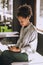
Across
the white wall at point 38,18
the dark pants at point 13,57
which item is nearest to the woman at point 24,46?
the dark pants at point 13,57

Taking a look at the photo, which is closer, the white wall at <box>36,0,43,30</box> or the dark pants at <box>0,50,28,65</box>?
the dark pants at <box>0,50,28,65</box>

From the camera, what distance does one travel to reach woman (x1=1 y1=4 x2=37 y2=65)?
1.57 metres

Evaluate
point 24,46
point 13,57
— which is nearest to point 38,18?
point 24,46

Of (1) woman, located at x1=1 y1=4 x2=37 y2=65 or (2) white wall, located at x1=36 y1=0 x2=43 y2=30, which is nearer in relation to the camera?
(1) woman, located at x1=1 y1=4 x2=37 y2=65

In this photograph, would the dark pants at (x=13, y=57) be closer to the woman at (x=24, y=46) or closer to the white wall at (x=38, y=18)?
the woman at (x=24, y=46)

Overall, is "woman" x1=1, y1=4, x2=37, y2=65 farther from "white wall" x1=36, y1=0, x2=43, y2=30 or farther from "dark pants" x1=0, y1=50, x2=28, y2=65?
"white wall" x1=36, y1=0, x2=43, y2=30

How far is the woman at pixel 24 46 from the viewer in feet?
5.15

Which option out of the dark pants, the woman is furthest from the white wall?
the dark pants

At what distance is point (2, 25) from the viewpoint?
419 centimetres

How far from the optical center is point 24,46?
1886mm

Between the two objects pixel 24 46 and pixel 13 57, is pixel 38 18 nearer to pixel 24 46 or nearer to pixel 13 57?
pixel 24 46

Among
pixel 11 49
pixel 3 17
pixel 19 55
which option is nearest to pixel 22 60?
pixel 19 55

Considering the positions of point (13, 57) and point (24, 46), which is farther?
point (24, 46)

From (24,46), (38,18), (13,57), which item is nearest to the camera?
(13,57)
